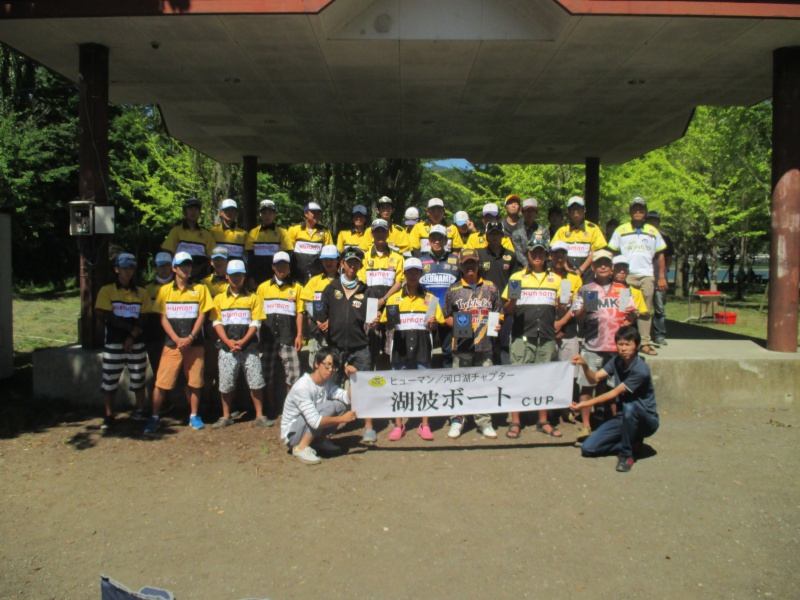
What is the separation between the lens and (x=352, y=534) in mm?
4891

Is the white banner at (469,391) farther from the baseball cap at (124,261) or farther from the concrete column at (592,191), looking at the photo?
the concrete column at (592,191)

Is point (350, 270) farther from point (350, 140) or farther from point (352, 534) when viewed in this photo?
point (350, 140)

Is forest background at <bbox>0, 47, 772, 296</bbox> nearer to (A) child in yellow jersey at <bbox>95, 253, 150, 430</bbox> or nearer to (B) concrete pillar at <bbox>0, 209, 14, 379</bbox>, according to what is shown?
(B) concrete pillar at <bbox>0, 209, 14, 379</bbox>

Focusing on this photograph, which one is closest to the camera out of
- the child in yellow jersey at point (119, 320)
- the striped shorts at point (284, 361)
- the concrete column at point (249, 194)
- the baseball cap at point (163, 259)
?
the child in yellow jersey at point (119, 320)

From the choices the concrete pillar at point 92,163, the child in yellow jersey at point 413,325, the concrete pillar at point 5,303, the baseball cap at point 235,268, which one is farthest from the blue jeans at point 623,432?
the concrete pillar at point 5,303

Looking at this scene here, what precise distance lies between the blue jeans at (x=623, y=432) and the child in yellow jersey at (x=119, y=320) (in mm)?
5183

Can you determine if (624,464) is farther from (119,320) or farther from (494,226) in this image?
(119,320)

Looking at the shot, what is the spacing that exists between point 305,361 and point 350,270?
1982 mm

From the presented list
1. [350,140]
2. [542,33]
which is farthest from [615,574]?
[350,140]

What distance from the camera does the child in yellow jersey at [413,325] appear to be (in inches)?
277

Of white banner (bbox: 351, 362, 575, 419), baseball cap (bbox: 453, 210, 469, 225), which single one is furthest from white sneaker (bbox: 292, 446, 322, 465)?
baseball cap (bbox: 453, 210, 469, 225)

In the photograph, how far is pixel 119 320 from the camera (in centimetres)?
748

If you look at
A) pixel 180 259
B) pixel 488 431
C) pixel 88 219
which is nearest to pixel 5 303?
pixel 88 219

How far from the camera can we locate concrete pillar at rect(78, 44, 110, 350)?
8.37m
